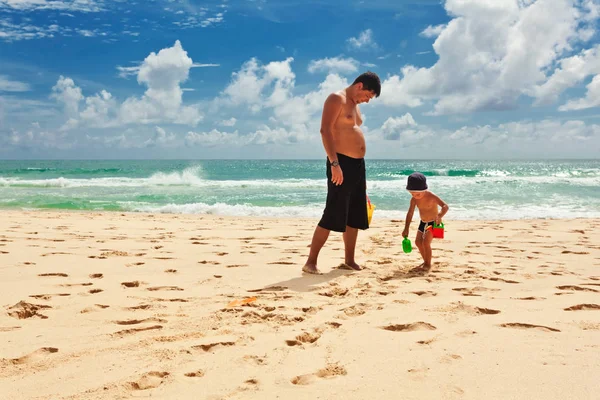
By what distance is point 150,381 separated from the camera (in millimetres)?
2094

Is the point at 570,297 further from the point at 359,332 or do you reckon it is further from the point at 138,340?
the point at 138,340

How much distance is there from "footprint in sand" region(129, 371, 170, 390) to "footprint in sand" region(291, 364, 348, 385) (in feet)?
2.00

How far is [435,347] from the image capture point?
8.04ft

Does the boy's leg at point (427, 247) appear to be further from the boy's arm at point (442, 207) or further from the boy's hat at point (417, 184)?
the boy's hat at point (417, 184)

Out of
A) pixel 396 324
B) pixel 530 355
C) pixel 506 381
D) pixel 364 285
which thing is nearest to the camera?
pixel 506 381

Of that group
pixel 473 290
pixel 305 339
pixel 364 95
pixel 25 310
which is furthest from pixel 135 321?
pixel 364 95

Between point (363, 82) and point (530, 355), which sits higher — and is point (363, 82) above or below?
above

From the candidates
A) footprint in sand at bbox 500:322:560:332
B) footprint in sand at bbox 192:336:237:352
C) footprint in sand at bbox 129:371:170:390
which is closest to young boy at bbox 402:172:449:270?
footprint in sand at bbox 500:322:560:332

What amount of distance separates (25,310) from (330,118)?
2829mm

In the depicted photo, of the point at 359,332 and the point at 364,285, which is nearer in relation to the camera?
the point at 359,332

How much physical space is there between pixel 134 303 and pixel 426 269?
8.89 ft

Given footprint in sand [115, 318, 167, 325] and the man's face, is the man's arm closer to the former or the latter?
the man's face

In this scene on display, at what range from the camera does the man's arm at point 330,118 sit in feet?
13.8

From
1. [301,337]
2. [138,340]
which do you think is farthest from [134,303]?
[301,337]
